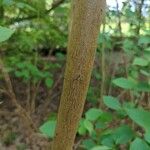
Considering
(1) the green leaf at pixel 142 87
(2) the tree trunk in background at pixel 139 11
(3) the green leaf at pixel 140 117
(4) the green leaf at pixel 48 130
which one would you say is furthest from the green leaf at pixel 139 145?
(2) the tree trunk in background at pixel 139 11

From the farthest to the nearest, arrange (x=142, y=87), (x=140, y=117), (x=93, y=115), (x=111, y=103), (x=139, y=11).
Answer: (x=139, y=11) → (x=93, y=115) → (x=111, y=103) → (x=142, y=87) → (x=140, y=117)

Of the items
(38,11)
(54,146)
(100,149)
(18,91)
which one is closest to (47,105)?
(18,91)

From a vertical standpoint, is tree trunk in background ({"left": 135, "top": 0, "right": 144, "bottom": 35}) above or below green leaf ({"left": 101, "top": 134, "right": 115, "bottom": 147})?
above

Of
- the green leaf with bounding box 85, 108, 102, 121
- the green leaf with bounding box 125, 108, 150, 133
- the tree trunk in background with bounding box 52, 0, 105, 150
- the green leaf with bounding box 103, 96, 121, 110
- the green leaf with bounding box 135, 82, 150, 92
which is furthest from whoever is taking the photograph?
the green leaf with bounding box 85, 108, 102, 121

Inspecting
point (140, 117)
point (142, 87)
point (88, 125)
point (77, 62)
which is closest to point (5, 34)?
point (77, 62)

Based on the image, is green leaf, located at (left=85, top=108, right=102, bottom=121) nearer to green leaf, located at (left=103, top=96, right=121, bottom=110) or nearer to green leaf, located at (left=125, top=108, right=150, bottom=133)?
green leaf, located at (left=103, top=96, right=121, bottom=110)

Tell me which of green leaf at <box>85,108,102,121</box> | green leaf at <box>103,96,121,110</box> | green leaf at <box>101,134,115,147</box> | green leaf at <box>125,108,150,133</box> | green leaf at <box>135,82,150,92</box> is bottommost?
green leaf at <box>101,134,115,147</box>

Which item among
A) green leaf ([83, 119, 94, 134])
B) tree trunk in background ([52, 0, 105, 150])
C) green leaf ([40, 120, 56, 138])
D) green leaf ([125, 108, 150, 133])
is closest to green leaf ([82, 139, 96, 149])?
green leaf ([83, 119, 94, 134])

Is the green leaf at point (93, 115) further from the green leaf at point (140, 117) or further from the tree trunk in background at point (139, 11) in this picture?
the tree trunk in background at point (139, 11)

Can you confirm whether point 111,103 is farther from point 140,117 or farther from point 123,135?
point 140,117
